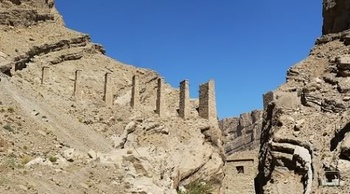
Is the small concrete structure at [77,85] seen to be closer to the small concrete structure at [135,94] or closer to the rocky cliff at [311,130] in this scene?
the small concrete structure at [135,94]

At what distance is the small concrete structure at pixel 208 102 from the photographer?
1674 inches

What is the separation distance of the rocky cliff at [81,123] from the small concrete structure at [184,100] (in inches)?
23.0

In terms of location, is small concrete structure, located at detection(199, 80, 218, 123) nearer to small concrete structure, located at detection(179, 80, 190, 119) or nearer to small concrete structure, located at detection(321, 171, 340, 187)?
small concrete structure, located at detection(179, 80, 190, 119)

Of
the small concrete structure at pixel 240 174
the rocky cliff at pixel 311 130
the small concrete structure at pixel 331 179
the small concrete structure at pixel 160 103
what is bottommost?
the small concrete structure at pixel 331 179

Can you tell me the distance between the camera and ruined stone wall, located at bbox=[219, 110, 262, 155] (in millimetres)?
81262

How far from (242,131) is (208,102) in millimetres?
44250

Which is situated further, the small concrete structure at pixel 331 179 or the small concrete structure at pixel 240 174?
the small concrete structure at pixel 240 174

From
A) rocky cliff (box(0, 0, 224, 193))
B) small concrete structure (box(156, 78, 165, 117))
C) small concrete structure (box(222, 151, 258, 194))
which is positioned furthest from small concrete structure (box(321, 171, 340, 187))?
small concrete structure (box(156, 78, 165, 117))

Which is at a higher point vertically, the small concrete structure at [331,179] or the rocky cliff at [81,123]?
the rocky cliff at [81,123]

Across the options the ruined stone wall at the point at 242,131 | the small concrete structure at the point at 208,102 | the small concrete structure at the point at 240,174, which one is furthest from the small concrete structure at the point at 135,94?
the ruined stone wall at the point at 242,131

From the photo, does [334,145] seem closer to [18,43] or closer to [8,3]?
[18,43]

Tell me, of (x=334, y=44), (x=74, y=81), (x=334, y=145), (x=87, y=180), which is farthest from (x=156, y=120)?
(x=334, y=145)

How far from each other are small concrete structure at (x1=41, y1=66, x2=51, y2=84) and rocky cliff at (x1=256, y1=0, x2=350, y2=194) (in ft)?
92.2

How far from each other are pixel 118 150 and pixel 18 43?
17.2m
